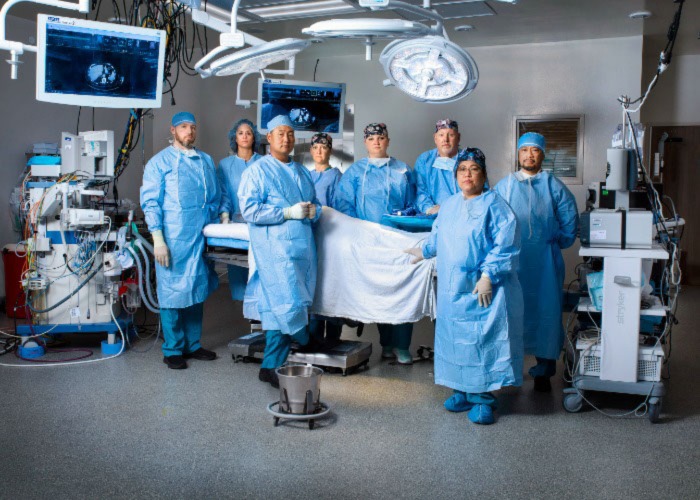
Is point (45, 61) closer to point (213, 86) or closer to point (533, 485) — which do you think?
point (533, 485)

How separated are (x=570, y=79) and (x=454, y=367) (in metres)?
4.68

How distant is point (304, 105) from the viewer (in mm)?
A: 5328

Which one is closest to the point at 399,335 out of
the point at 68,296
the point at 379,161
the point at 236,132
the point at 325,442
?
the point at 379,161

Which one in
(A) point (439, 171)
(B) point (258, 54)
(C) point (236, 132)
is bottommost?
(A) point (439, 171)

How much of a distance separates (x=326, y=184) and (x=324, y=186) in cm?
2

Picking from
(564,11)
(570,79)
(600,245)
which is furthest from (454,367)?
(570,79)

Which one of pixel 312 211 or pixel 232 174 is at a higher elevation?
pixel 232 174

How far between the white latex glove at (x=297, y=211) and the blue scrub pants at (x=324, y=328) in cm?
79

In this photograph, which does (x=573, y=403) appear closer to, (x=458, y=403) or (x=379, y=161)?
(x=458, y=403)

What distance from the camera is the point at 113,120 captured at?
6.88 m

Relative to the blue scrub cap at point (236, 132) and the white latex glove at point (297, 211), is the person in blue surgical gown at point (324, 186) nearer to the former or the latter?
the blue scrub cap at point (236, 132)

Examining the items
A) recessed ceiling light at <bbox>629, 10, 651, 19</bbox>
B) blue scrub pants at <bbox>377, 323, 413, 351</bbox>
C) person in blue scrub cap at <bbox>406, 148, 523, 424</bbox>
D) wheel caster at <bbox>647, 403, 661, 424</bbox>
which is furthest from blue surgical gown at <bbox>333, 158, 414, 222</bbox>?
recessed ceiling light at <bbox>629, 10, 651, 19</bbox>

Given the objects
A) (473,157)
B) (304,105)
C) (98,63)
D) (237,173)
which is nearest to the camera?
(473,157)

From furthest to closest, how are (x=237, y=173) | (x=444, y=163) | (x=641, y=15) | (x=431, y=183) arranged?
1. (x=641, y=15)
2. (x=237, y=173)
3. (x=431, y=183)
4. (x=444, y=163)
